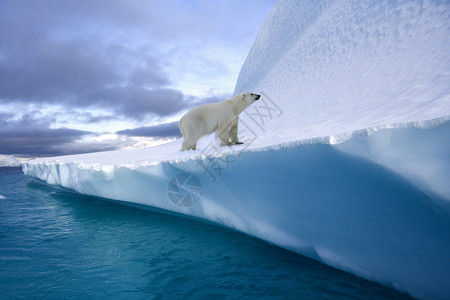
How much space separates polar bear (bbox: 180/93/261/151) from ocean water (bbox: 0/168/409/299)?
1.11 meters

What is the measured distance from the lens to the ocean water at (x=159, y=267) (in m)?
1.69

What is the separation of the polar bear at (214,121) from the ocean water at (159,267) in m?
1.11

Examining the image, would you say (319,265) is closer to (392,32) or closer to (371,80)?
(371,80)

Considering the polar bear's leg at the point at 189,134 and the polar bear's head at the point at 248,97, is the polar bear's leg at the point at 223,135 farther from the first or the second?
the polar bear's head at the point at 248,97

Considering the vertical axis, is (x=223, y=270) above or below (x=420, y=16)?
below

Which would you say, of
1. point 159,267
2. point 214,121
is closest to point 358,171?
point 159,267

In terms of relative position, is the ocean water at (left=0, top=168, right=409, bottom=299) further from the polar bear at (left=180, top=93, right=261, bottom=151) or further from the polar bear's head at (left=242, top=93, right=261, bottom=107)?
the polar bear's head at (left=242, top=93, right=261, bottom=107)

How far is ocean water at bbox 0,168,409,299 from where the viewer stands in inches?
66.7

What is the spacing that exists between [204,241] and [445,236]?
6.60 ft

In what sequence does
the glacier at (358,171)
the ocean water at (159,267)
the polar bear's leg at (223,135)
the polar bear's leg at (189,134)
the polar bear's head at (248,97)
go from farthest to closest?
the polar bear's head at (248,97) → the polar bear's leg at (223,135) → the polar bear's leg at (189,134) → the ocean water at (159,267) → the glacier at (358,171)

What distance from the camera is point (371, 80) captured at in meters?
2.78

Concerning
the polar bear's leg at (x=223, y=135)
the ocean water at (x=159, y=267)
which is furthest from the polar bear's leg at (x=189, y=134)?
the ocean water at (x=159, y=267)

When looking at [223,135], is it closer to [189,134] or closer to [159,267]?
[189,134]

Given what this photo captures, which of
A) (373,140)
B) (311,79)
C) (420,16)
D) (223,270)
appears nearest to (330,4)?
(311,79)
